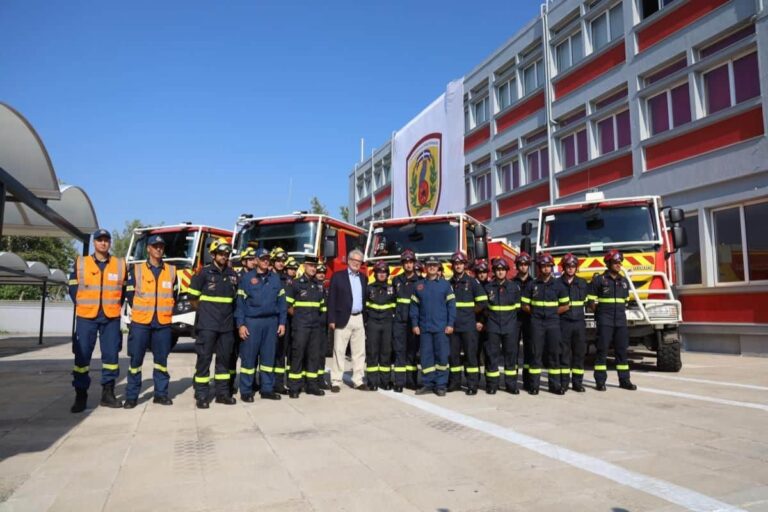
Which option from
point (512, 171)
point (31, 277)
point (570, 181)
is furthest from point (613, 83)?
point (31, 277)

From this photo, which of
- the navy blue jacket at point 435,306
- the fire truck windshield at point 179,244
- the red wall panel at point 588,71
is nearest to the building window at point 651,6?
the red wall panel at point 588,71

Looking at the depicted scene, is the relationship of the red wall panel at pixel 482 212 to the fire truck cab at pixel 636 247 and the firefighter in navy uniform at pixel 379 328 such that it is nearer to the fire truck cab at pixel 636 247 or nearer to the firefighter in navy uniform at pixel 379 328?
the fire truck cab at pixel 636 247

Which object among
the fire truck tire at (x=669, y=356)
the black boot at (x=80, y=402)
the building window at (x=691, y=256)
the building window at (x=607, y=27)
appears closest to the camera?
the black boot at (x=80, y=402)

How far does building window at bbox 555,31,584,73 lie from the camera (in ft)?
60.9

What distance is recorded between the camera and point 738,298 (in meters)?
12.6

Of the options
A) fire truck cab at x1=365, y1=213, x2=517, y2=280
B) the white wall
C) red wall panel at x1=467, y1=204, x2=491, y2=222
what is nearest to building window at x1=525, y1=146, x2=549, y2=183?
red wall panel at x1=467, y1=204, x2=491, y2=222

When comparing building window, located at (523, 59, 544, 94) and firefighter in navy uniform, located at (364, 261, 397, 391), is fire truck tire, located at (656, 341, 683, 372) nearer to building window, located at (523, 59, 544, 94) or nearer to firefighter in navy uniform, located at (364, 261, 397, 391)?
firefighter in navy uniform, located at (364, 261, 397, 391)

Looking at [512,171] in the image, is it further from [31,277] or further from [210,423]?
[210,423]

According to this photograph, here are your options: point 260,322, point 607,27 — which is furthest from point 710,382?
point 607,27

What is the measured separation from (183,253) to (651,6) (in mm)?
14094

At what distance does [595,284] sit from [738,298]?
7.14m

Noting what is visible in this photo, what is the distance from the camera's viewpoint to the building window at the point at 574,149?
59.9 ft

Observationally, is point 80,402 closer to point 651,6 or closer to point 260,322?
point 260,322

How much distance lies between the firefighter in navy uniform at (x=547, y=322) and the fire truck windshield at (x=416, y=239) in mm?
2708
